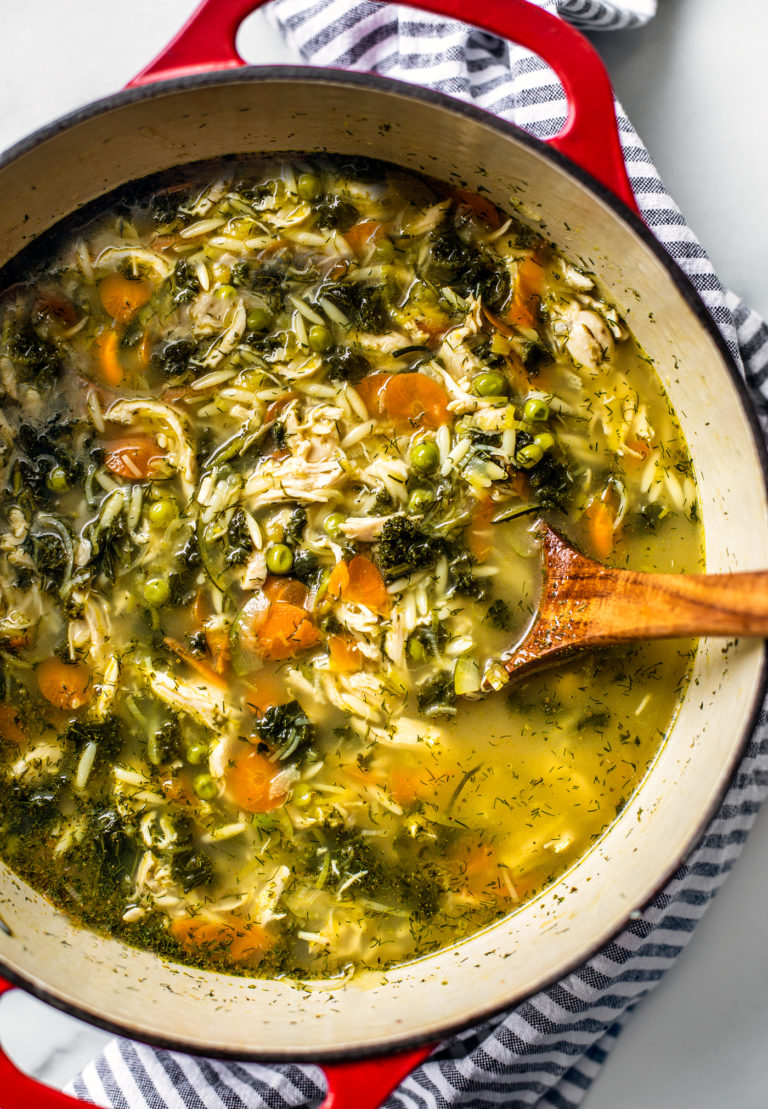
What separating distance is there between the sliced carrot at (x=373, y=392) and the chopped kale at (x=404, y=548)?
1.58 ft

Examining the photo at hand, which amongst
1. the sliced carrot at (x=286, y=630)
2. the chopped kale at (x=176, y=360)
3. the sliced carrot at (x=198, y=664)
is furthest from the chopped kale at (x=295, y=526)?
the chopped kale at (x=176, y=360)

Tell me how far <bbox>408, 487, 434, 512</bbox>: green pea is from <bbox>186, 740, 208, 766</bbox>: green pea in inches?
53.3

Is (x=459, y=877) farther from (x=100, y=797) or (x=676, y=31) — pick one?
(x=676, y=31)

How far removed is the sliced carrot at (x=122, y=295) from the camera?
3.96m

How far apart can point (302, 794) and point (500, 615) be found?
113cm

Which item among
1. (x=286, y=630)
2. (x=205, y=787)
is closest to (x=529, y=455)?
(x=286, y=630)

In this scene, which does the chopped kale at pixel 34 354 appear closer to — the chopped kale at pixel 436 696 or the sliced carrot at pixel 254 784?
the sliced carrot at pixel 254 784

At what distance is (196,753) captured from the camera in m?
3.92

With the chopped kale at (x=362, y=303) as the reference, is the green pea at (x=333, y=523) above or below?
below

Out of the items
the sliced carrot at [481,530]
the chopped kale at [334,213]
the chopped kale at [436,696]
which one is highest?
the chopped kale at [334,213]

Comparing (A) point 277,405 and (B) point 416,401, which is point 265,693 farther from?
(B) point 416,401

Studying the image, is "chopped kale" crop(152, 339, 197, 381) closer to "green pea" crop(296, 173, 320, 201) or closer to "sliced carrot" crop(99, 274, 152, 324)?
"sliced carrot" crop(99, 274, 152, 324)

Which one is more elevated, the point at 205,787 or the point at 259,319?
the point at 259,319

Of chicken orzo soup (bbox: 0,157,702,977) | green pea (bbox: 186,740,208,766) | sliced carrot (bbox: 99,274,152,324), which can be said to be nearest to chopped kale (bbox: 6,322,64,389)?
chicken orzo soup (bbox: 0,157,702,977)
